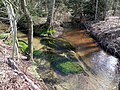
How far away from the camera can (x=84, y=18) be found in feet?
107

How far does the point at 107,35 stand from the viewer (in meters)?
22.5

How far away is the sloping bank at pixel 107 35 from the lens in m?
19.9

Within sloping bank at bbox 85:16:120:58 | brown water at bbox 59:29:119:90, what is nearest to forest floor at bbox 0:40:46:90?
brown water at bbox 59:29:119:90

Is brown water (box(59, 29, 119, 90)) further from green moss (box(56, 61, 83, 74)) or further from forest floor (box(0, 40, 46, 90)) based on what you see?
forest floor (box(0, 40, 46, 90))

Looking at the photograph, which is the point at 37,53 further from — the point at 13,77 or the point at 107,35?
the point at 107,35

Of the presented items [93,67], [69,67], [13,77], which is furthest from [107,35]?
[13,77]

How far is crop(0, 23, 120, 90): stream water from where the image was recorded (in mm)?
13547

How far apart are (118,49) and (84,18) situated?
13961 millimetres

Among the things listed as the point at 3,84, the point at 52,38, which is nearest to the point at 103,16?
the point at 52,38

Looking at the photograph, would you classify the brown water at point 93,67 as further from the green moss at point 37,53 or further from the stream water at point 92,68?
the green moss at point 37,53

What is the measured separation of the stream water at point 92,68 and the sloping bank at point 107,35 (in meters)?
0.52

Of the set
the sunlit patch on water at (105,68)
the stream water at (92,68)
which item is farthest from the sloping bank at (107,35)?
the sunlit patch on water at (105,68)

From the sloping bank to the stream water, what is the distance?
52 cm

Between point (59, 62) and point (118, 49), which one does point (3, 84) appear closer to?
point (59, 62)
